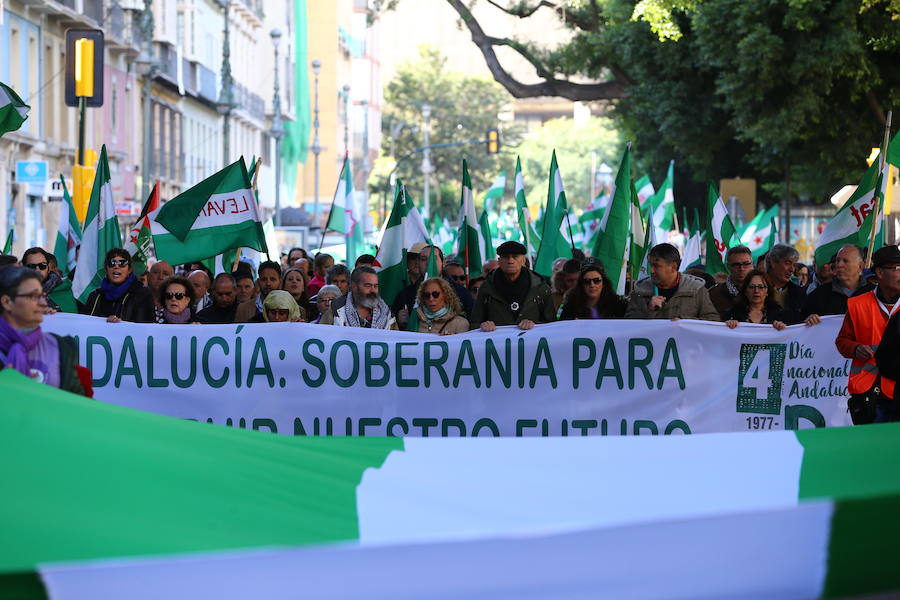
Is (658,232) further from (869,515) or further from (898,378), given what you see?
(869,515)

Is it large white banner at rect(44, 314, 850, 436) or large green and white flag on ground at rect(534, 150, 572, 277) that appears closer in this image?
large white banner at rect(44, 314, 850, 436)

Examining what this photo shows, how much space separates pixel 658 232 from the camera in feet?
86.4

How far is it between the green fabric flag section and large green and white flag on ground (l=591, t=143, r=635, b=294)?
320 inches

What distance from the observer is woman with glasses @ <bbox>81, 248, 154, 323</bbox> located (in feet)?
37.8

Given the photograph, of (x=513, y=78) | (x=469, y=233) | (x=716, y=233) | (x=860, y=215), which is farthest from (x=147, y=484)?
(x=513, y=78)

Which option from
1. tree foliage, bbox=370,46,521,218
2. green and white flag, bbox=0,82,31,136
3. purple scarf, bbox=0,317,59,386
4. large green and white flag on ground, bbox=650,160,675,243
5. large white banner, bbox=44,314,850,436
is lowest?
large white banner, bbox=44,314,850,436

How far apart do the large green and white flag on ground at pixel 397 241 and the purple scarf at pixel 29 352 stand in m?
7.27

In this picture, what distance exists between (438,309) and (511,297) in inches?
26.8

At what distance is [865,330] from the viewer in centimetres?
901

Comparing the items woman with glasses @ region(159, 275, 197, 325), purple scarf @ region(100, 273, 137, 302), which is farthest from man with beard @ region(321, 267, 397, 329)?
purple scarf @ region(100, 273, 137, 302)

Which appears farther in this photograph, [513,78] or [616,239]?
[513,78]

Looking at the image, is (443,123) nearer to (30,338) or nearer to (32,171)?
(32,171)

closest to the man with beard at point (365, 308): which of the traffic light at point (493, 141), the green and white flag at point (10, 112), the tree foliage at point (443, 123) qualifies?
the green and white flag at point (10, 112)

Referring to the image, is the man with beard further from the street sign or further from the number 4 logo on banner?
the street sign
